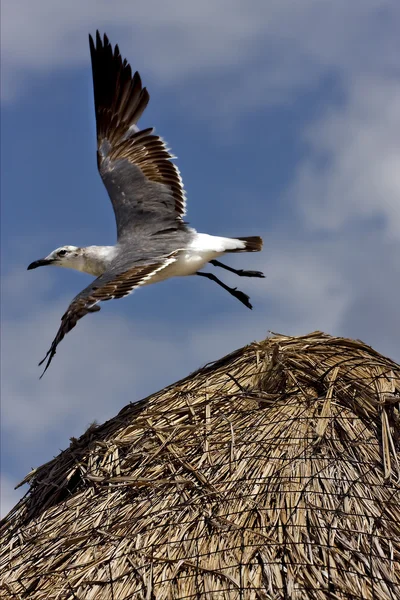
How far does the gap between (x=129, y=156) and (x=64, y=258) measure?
3.69 ft

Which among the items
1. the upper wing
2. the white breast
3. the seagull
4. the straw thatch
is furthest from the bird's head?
the straw thatch

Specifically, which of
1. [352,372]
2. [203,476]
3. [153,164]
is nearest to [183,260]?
[153,164]

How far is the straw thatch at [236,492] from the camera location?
4652 mm

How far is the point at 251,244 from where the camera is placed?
820cm

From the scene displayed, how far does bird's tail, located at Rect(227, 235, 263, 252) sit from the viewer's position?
26.8 feet

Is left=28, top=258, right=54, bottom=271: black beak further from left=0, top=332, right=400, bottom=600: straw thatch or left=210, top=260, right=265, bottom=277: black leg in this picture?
left=0, top=332, right=400, bottom=600: straw thatch

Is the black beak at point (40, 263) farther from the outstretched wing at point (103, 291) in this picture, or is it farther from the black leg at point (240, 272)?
the outstretched wing at point (103, 291)

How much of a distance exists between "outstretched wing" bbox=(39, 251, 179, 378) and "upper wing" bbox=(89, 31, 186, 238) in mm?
1044

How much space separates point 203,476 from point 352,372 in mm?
1199

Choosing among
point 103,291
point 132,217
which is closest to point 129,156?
point 132,217

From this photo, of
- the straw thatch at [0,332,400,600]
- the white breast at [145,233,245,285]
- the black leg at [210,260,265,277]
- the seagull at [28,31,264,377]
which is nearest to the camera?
the straw thatch at [0,332,400,600]

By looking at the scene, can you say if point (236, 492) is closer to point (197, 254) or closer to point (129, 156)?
point (197, 254)

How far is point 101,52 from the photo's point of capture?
375 inches

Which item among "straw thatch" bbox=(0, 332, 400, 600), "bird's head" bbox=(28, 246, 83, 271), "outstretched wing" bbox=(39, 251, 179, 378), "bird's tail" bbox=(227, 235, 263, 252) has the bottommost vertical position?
"straw thatch" bbox=(0, 332, 400, 600)
